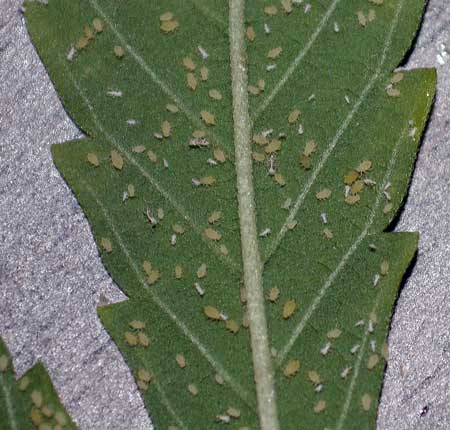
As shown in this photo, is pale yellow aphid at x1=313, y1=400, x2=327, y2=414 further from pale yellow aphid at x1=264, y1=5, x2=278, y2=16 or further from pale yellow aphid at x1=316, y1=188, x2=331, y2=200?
pale yellow aphid at x1=264, y1=5, x2=278, y2=16

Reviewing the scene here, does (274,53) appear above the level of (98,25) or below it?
below

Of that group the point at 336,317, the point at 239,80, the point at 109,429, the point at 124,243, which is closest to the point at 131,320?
the point at 124,243

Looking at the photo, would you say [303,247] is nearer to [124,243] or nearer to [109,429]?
[124,243]

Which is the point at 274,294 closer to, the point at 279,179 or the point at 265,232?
the point at 265,232

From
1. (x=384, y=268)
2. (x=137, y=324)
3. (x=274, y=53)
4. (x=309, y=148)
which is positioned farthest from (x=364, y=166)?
(x=137, y=324)

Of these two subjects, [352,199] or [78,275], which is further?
[78,275]

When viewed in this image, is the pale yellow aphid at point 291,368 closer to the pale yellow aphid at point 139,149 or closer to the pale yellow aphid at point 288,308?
the pale yellow aphid at point 288,308
